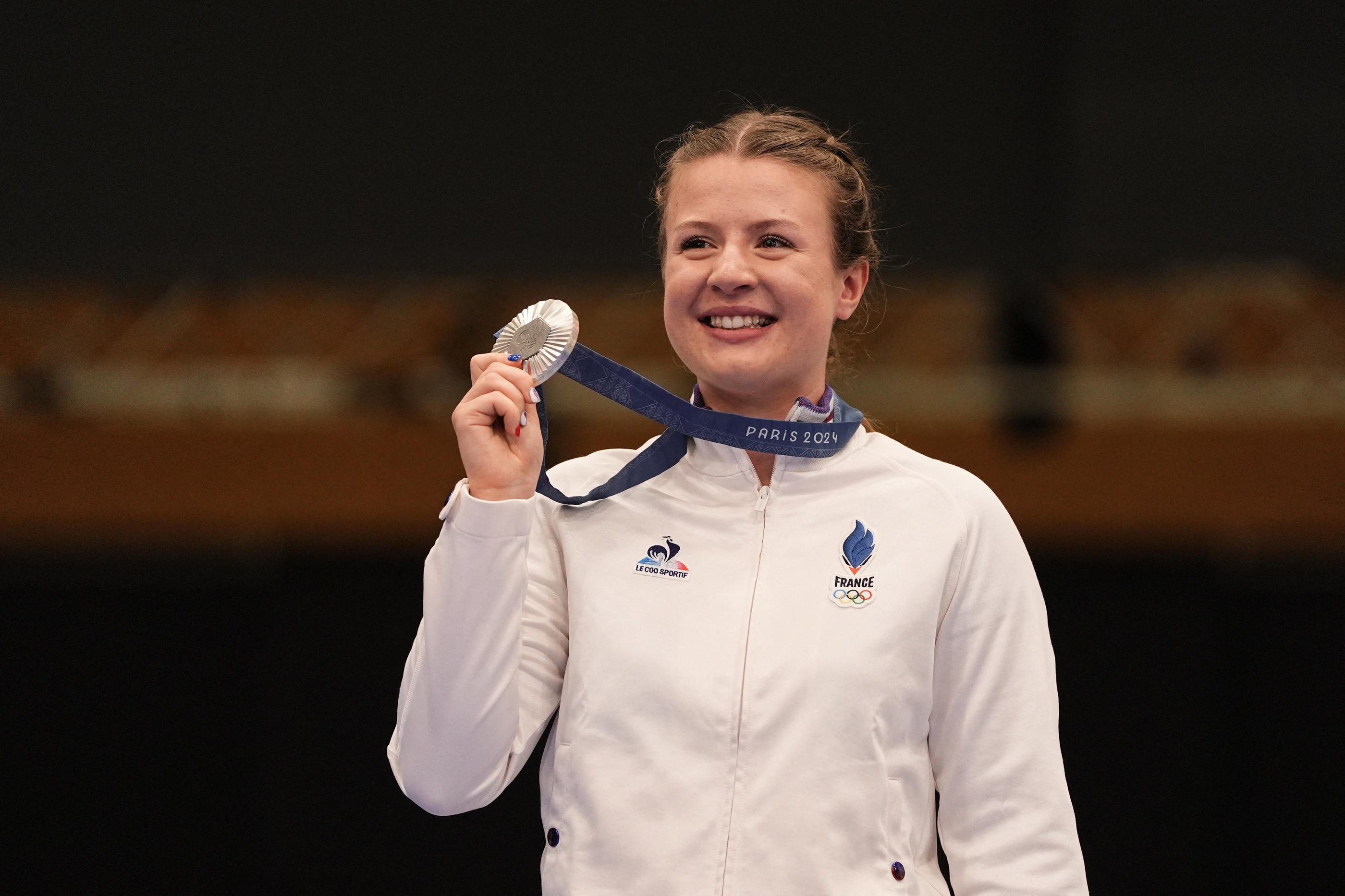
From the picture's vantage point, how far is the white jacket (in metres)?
1.60

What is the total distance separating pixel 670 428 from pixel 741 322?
188mm

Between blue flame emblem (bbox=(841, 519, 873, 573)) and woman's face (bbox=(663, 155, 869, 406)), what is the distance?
252 mm

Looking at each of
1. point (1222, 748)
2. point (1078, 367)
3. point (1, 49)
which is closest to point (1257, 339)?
point (1078, 367)

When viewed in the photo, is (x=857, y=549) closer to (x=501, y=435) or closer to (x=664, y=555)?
(x=664, y=555)

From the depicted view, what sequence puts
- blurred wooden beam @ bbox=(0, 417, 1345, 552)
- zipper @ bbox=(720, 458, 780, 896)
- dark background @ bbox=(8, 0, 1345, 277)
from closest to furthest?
zipper @ bbox=(720, 458, 780, 896), dark background @ bbox=(8, 0, 1345, 277), blurred wooden beam @ bbox=(0, 417, 1345, 552)

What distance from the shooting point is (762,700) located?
63.6 inches

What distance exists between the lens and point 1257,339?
5832mm

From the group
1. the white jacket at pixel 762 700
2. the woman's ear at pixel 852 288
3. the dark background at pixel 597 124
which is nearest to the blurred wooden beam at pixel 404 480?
the dark background at pixel 597 124

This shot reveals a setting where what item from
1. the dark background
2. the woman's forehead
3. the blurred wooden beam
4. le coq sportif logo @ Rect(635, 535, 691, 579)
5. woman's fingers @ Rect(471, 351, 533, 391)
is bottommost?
le coq sportif logo @ Rect(635, 535, 691, 579)

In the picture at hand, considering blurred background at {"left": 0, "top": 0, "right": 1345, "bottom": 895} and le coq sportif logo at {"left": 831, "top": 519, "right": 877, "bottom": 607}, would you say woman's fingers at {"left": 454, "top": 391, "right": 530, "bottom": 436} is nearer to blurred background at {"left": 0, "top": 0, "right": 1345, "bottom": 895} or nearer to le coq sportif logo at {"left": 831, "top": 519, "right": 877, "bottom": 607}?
le coq sportif logo at {"left": 831, "top": 519, "right": 877, "bottom": 607}

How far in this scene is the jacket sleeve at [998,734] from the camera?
1.62 metres

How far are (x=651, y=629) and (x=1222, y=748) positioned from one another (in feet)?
9.26

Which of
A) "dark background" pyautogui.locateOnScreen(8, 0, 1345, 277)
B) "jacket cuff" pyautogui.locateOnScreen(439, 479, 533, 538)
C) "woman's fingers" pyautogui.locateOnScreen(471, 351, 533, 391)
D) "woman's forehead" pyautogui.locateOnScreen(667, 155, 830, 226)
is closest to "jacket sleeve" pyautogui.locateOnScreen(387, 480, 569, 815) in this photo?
"jacket cuff" pyautogui.locateOnScreen(439, 479, 533, 538)

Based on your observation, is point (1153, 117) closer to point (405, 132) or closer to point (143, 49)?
point (405, 132)
